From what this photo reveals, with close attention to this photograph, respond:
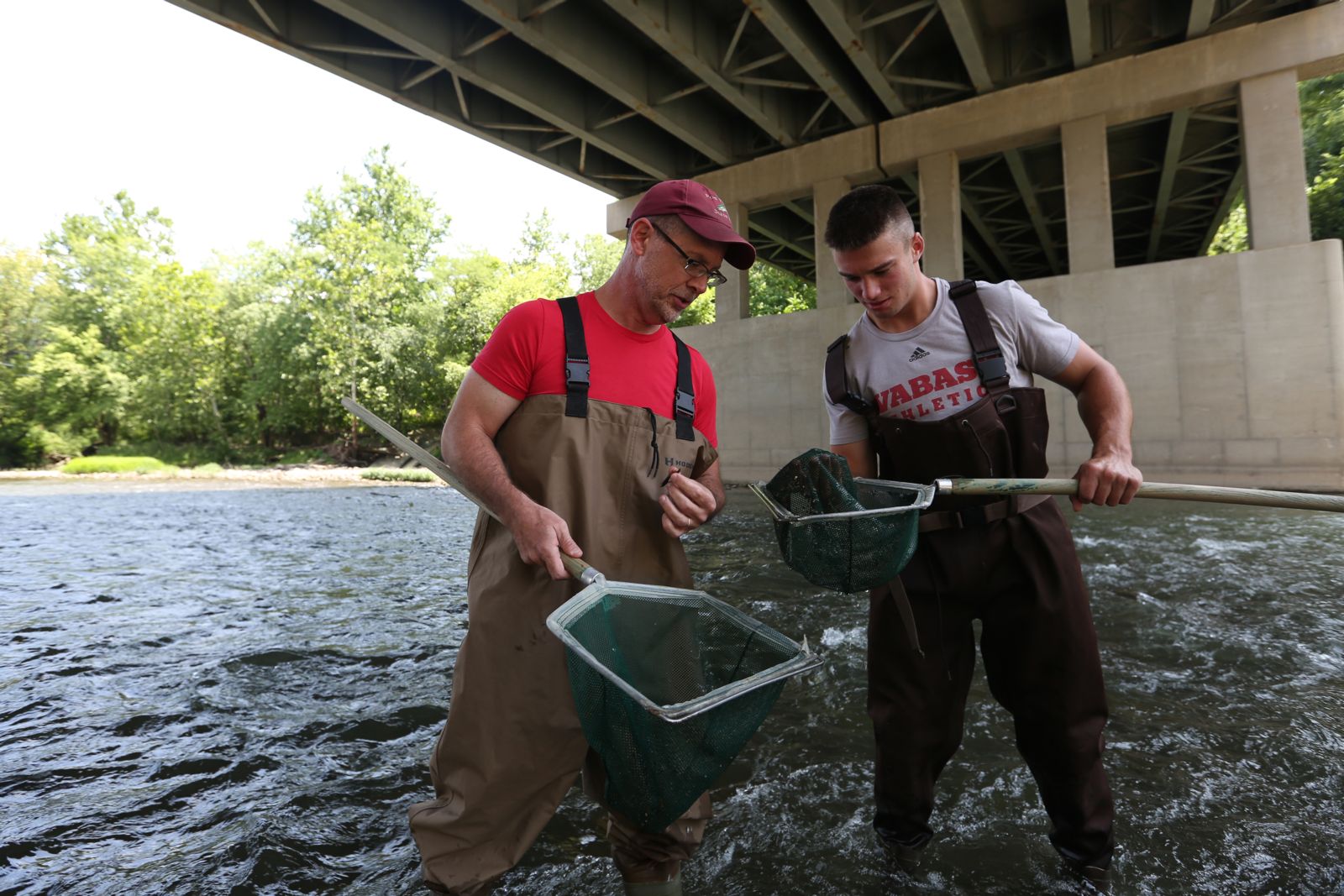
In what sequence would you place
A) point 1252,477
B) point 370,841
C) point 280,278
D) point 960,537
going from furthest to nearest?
point 280,278 < point 1252,477 < point 370,841 < point 960,537

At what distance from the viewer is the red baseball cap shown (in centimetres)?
211

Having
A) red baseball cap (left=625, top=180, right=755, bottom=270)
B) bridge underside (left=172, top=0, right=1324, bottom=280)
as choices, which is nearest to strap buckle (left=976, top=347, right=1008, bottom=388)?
red baseball cap (left=625, top=180, right=755, bottom=270)

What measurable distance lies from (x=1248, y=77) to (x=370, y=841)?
18.1 meters

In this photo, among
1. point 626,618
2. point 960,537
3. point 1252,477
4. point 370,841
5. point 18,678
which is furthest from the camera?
point 1252,477

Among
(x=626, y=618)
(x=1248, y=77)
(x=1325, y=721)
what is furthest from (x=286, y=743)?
(x=1248, y=77)

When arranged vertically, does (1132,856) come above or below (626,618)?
below

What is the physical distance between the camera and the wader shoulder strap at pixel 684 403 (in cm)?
226

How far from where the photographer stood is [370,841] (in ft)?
9.34

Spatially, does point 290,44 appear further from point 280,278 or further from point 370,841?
point 280,278

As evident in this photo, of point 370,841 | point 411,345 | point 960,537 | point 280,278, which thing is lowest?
point 370,841

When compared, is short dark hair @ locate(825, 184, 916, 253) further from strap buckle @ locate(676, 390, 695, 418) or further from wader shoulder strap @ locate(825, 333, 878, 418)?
strap buckle @ locate(676, 390, 695, 418)

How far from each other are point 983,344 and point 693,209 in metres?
1.03

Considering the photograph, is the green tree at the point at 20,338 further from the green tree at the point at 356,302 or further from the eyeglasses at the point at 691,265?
the eyeglasses at the point at 691,265

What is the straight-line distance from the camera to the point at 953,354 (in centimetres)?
236
